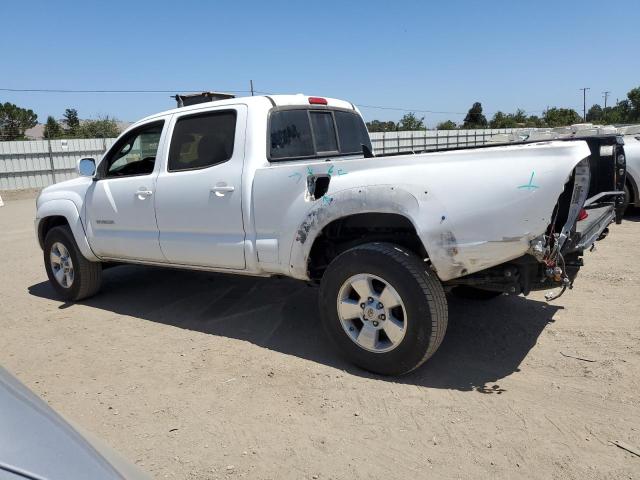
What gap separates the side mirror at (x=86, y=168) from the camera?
5.37m

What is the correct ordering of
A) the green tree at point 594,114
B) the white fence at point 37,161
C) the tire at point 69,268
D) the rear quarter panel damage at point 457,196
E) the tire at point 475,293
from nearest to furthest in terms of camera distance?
1. the rear quarter panel damage at point 457,196
2. the tire at point 475,293
3. the tire at point 69,268
4. the white fence at point 37,161
5. the green tree at point 594,114

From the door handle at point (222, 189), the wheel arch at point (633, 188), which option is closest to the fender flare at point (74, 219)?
the door handle at point (222, 189)

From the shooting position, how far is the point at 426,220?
316cm

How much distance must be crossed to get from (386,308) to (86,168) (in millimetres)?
3735

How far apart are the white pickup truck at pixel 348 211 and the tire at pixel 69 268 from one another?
86 millimetres

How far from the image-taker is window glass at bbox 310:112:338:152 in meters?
4.69

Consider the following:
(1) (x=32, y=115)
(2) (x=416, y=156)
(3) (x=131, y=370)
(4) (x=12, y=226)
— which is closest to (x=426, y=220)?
(2) (x=416, y=156)

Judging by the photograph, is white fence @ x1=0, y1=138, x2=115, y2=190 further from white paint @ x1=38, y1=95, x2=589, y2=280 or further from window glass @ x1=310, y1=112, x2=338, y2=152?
window glass @ x1=310, y1=112, x2=338, y2=152

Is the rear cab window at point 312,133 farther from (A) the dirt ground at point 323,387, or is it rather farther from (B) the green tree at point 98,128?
(B) the green tree at point 98,128

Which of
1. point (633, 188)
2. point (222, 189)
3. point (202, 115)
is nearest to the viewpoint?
point (222, 189)

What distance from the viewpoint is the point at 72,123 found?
51031mm

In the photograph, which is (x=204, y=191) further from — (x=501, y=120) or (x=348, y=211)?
(x=501, y=120)

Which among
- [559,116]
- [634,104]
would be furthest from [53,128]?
[634,104]

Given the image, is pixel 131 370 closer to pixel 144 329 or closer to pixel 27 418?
pixel 144 329
